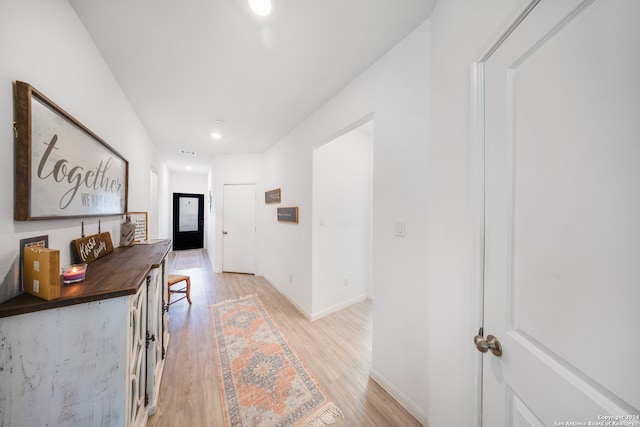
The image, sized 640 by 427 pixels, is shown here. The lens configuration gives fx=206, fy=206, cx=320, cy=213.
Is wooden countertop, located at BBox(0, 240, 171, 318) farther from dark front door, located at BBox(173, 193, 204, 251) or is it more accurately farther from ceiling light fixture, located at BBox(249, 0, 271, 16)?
dark front door, located at BBox(173, 193, 204, 251)

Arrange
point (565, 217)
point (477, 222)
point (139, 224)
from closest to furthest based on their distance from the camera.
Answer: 1. point (565, 217)
2. point (477, 222)
3. point (139, 224)

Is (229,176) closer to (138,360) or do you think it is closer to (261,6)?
(261,6)

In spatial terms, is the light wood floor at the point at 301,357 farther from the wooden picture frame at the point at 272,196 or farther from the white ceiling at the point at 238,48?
the white ceiling at the point at 238,48

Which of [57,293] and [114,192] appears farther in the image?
[114,192]

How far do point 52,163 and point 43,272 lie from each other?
567 mm

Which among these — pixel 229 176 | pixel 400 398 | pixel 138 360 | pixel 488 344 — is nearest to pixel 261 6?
pixel 488 344

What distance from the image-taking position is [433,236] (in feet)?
3.64

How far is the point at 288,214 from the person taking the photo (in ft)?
9.97

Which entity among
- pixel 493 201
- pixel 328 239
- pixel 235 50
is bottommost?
pixel 328 239

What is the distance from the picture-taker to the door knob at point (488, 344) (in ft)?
2.36

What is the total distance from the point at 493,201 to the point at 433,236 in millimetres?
383

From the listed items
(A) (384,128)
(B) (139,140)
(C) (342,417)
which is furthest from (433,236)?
(B) (139,140)

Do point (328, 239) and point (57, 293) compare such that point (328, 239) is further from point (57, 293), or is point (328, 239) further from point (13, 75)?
point (13, 75)

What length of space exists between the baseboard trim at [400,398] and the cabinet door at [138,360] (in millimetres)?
1526
